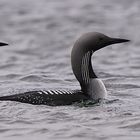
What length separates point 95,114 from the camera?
902cm

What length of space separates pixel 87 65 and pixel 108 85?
4.77 feet

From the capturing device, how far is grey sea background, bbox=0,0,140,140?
8.46 m

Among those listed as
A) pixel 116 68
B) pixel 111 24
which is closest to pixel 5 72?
pixel 116 68

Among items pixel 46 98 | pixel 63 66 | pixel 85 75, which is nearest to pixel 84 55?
pixel 85 75

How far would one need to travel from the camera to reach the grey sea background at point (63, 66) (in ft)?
27.8

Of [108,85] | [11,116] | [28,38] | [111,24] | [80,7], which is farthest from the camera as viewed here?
[80,7]

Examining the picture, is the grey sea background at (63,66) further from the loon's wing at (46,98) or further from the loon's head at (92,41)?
the loon's head at (92,41)

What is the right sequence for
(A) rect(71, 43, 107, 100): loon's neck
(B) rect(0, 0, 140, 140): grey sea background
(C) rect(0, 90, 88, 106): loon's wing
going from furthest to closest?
(A) rect(71, 43, 107, 100): loon's neck → (C) rect(0, 90, 88, 106): loon's wing → (B) rect(0, 0, 140, 140): grey sea background

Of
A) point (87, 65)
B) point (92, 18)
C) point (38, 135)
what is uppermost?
point (92, 18)

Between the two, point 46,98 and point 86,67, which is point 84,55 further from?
point 46,98

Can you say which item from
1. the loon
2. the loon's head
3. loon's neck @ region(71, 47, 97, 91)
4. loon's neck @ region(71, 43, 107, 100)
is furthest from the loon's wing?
the loon's head

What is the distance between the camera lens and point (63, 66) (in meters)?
13.5

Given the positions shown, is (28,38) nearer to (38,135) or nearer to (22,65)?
(22,65)

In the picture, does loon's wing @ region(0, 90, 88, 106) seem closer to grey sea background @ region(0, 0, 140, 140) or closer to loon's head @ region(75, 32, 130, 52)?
grey sea background @ region(0, 0, 140, 140)
